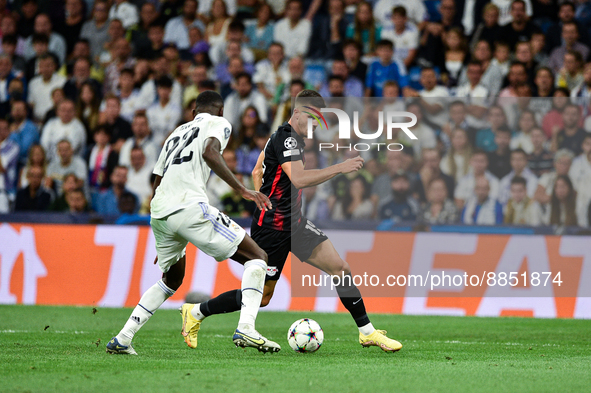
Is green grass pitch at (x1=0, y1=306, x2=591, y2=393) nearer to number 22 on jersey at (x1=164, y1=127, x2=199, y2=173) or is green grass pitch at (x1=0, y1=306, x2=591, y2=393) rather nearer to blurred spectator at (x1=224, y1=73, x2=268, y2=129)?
number 22 on jersey at (x1=164, y1=127, x2=199, y2=173)

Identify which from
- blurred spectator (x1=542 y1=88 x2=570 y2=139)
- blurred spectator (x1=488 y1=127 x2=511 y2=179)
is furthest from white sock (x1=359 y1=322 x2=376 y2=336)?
blurred spectator (x1=542 y1=88 x2=570 y2=139)

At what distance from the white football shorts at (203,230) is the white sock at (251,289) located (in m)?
0.24

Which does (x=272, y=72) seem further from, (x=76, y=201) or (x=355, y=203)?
(x=76, y=201)

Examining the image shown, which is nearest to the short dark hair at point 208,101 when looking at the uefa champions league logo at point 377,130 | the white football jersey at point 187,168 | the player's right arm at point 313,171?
the white football jersey at point 187,168

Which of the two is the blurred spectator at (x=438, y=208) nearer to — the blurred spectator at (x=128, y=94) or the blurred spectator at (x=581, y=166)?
the blurred spectator at (x=581, y=166)

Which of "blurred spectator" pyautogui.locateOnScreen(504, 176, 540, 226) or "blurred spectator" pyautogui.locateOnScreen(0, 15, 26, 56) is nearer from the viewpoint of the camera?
"blurred spectator" pyautogui.locateOnScreen(504, 176, 540, 226)

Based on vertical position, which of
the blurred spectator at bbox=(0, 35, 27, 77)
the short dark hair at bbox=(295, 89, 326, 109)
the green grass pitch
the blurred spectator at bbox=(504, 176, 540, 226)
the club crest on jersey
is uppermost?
the blurred spectator at bbox=(0, 35, 27, 77)

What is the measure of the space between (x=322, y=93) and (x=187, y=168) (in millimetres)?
8066

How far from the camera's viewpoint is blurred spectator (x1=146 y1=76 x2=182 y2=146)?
14.6 metres

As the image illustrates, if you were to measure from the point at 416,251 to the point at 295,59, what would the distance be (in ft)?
15.7

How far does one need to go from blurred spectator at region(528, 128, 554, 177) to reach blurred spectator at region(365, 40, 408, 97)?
9.13 ft

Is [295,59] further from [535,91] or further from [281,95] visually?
[535,91]

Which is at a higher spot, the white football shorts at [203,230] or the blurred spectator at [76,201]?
the white football shorts at [203,230]

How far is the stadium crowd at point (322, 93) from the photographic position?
1230cm
